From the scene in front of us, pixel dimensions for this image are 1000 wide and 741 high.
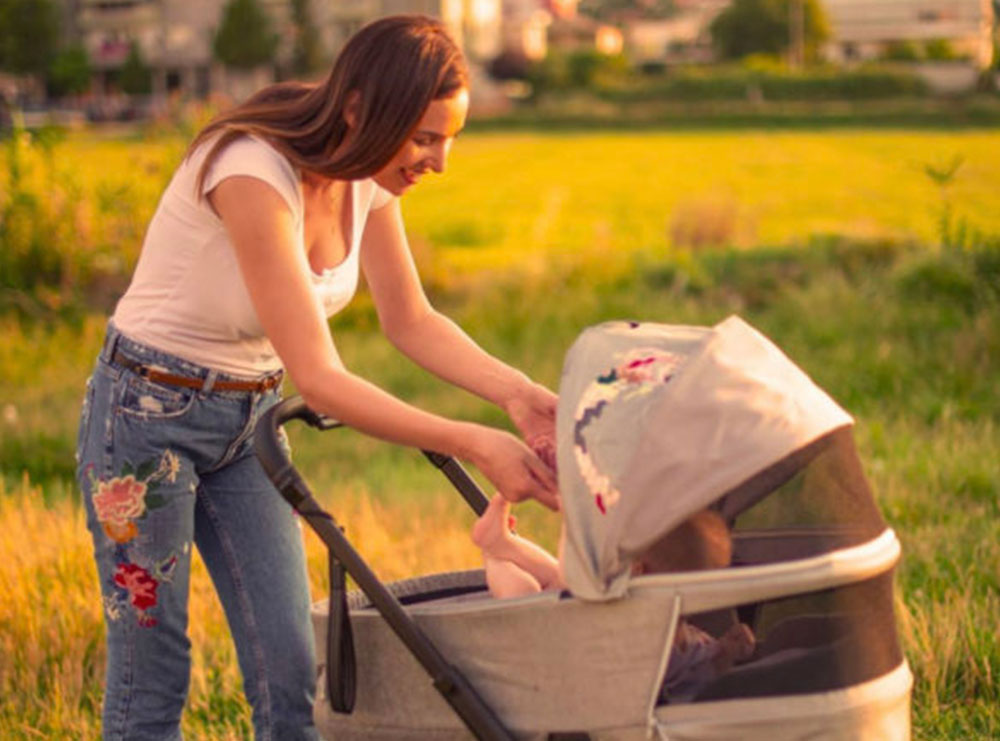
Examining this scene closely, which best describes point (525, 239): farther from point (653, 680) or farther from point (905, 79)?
point (905, 79)

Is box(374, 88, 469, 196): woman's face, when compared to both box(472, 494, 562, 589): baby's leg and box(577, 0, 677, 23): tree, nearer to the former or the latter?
box(472, 494, 562, 589): baby's leg

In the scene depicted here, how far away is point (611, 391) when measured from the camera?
254 centimetres

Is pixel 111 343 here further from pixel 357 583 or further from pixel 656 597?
pixel 656 597

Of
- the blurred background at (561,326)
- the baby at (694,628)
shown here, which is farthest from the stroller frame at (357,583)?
the blurred background at (561,326)

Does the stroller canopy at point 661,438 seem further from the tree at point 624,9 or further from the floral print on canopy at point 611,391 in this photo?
the tree at point 624,9

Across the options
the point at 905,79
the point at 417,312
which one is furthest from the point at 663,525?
the point at 905,79

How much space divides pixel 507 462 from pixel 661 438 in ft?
0.91

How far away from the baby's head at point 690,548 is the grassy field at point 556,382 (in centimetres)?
144

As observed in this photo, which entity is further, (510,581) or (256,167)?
(510,581)

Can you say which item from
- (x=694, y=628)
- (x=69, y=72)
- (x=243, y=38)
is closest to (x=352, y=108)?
(x=694, y=628)

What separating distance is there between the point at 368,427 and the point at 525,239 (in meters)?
17.9

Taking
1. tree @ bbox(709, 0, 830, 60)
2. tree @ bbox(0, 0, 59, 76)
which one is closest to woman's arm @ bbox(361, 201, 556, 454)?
tree @ bbox(0, 0, 59, 76)

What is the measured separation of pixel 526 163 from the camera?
3738 centimetres

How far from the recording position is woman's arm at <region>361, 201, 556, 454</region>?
3113mm
